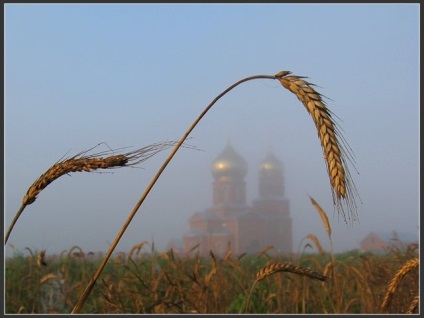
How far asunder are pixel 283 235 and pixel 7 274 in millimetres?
30259

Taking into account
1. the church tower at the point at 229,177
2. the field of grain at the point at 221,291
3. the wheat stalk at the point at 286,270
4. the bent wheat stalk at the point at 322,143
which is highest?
the church tower at the point at 229,177

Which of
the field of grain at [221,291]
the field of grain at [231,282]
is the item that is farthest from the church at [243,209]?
the field of grain at [221,291]

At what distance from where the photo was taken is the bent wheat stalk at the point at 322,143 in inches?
55.2

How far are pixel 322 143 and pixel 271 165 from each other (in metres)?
37.4

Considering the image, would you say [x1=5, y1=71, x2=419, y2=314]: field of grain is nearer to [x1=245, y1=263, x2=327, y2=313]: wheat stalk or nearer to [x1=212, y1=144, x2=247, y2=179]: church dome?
[x1=245, y1=263, x2=327, y2=313]: wheat stalk

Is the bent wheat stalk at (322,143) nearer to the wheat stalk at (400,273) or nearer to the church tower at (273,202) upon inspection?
the wheat stalk at (400,273)

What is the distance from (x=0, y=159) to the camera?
272 cm

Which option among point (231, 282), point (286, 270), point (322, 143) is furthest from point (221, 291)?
point (322, 143)

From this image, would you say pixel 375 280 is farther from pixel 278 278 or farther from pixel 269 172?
pixel 269 172

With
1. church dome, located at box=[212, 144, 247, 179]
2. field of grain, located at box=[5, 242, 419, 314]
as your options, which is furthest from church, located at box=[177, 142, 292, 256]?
field of grain, located at box=[5, 242, 419, 314]

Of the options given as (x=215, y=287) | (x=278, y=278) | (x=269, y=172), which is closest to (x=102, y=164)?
(x=215, y=287)

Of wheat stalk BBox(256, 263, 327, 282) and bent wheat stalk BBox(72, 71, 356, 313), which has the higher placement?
bent wheat stalk BBox(72, 71, 356, 313)

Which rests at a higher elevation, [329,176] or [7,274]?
[329,176]

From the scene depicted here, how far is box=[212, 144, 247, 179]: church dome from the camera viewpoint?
39531 millimetres
